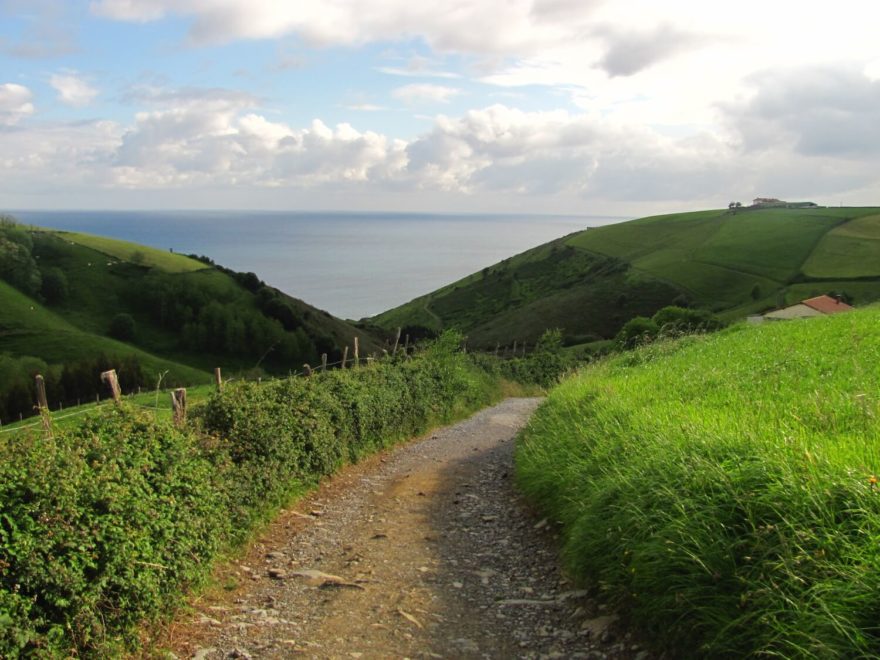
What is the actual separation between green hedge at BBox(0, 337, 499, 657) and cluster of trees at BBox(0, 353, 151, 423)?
2323 inches

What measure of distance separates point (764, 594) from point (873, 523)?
34.1 inches

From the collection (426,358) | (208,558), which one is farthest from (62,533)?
(426,358)

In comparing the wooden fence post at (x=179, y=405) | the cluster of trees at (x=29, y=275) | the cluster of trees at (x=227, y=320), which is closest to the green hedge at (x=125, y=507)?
the wooden fence post at (x=179, y=405)

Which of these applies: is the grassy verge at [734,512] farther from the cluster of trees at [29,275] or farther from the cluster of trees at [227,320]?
the cluster of trees at [29,275]

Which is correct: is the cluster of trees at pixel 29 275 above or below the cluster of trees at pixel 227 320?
above

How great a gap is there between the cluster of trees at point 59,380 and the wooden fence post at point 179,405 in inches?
2332

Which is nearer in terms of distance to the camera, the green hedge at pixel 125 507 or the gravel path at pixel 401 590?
the green hedge at pixel 125 507

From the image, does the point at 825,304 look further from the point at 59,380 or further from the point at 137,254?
the point at 137,254

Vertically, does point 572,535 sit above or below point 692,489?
below

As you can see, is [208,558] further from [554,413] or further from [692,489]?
Result: [554,413]

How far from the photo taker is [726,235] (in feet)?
438

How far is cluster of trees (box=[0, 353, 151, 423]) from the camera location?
62.4m

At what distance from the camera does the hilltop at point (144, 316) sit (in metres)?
84.8

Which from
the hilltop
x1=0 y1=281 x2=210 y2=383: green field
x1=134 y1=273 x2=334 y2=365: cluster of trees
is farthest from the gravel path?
x1=134 y1=273 x2=334 y2=365: cluster of trees
